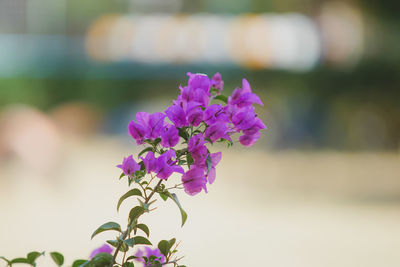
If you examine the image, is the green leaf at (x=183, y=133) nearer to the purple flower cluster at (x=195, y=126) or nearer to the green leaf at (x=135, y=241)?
the purple flower cluster at (x=195, y=126)

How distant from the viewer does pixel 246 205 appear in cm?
420

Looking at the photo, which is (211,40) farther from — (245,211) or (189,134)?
(189,134)

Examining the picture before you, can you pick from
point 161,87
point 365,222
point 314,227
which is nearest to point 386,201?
point 365,222

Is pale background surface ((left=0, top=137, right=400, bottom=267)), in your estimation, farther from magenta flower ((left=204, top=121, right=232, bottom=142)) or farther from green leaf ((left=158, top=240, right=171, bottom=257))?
magenta flower ((left=204, top=121, right=232, bottom=142))

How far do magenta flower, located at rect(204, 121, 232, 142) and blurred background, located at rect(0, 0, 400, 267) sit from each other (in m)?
2.16

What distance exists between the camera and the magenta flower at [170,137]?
69 centimetres

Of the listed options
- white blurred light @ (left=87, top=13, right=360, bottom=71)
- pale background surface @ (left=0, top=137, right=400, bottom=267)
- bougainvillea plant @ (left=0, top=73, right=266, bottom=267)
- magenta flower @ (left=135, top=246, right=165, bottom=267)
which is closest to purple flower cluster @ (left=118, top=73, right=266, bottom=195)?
bougainvillea plant @ (left=0, top=73, right=266, bottom=267)

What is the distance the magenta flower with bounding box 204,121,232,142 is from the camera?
0.69 metres

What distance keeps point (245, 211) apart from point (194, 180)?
3.38 m

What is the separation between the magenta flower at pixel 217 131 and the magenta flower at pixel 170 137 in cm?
3

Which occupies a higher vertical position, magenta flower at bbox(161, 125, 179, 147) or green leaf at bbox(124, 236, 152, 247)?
magenta flower at bbox(161, 125, 179, 147)

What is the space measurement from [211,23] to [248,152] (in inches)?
78.6

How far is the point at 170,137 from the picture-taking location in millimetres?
690

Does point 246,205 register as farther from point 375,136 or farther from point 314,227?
point 375,136
